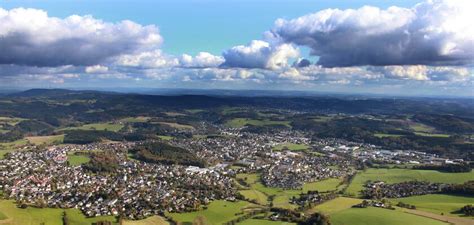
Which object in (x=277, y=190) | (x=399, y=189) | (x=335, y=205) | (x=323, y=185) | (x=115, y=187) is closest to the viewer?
(x=335, y=205)

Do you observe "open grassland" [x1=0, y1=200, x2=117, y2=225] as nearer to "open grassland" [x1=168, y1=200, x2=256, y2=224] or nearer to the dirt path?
"open grassland" [x1=168, y1=200, x2=256, y2=224]

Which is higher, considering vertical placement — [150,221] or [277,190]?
[150,221]

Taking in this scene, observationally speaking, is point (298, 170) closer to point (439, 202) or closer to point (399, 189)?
point (399, 189)

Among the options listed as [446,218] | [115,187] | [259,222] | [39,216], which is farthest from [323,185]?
[39,216]

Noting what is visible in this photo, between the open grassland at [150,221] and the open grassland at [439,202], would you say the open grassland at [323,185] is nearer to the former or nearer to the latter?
the open grassland at [439,202]

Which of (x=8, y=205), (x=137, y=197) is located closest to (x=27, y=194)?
(x=8, y=205)

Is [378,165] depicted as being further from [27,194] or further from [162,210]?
[27,194]
